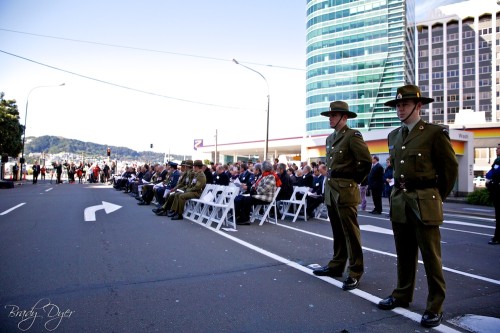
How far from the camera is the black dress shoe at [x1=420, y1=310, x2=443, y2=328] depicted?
342 centimetres

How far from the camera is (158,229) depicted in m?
8.66

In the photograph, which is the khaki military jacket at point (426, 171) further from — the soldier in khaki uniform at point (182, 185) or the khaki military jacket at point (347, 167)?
the soldier in khaki uniform at point (182, 185)

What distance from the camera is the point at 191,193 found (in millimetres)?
10742

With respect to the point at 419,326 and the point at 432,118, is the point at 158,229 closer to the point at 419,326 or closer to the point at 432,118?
the point at 419,326

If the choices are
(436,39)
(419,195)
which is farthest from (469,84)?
(419,195)

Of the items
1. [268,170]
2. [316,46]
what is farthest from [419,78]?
[268,170]

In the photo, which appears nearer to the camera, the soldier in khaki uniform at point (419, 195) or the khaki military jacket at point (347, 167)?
the soldier in khaki uniform at point (419, 195)

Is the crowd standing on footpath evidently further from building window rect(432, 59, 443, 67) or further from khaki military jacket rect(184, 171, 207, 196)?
building window rect(432, 59, 443, 67)

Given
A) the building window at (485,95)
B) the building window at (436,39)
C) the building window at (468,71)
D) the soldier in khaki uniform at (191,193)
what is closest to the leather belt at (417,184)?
the soldier in khaki uniform at (191,193)

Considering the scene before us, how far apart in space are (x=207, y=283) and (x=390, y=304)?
211 centimetres

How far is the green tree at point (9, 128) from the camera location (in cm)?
3791

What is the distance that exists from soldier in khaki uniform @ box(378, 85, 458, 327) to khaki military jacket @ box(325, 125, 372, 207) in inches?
26.5

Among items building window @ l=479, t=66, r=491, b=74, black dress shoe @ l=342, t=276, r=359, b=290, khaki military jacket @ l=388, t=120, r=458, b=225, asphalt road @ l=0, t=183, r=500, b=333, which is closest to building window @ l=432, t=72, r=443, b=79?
building window @ l=479, t=66, r=491, b=74

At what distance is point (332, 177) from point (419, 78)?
387 feet
